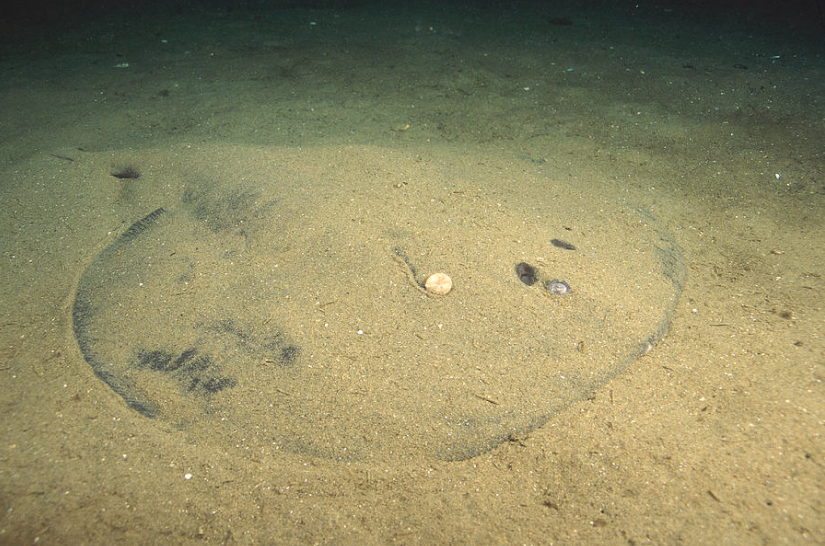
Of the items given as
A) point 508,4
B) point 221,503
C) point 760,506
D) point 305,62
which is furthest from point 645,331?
point 508,4

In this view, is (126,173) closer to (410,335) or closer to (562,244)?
(410,335)

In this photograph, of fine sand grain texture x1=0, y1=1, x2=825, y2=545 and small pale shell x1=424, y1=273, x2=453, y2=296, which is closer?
fine sand grain texture x1=0, y1=1, x2=825, y2=545

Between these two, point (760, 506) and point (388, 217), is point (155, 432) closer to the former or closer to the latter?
point (388, 217)

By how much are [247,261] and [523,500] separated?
162 centimetres

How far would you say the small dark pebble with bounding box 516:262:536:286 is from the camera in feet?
6.47

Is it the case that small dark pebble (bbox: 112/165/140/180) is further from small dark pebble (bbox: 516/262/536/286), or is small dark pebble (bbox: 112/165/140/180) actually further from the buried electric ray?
small dark pebble (bbox: 516/262/536/286)

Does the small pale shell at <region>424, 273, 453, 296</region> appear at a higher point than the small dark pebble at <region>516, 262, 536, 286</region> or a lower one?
lower

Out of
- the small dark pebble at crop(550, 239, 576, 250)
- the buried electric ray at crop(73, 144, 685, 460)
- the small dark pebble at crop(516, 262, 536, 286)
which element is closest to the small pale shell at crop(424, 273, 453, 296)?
the buried electric ray at crop(73, 144, 685, 460)

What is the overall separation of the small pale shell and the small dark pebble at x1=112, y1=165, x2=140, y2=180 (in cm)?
222

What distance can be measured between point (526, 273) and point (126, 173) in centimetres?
271

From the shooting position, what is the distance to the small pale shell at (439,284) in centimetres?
190

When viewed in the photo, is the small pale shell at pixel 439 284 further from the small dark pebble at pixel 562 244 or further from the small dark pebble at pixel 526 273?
the small dark pebble at pixel 562 244

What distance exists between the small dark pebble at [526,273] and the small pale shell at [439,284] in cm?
34

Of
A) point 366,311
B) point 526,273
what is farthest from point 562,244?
point 366,311
